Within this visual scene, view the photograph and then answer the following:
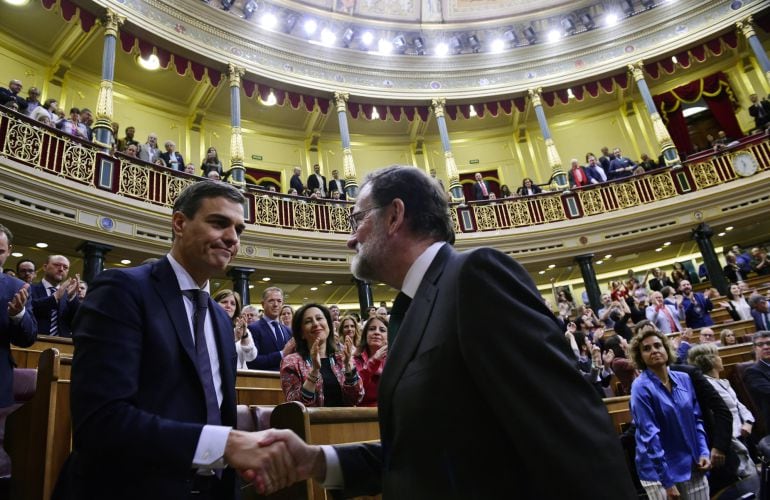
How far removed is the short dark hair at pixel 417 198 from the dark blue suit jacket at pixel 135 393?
69 centimetres

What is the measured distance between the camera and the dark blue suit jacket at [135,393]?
1114 mm

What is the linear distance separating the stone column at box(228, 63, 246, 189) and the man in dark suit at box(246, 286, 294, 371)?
4.58m

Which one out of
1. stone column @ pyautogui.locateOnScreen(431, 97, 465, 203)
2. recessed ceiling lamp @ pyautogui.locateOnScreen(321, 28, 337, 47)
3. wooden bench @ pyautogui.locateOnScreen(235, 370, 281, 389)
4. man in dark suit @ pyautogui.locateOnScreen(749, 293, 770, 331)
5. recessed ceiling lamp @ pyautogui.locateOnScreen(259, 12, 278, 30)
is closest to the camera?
wooden bench @ pyautogui.locateOnScreen(235, 370, 281, 389)

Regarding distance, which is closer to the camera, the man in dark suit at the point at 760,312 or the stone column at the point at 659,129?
the man in dark suit at the point at 760,312

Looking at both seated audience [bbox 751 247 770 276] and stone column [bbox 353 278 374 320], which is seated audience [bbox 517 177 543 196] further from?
stone column [bbox 353 278 374 320]

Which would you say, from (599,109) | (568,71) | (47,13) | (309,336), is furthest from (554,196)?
(47,13)

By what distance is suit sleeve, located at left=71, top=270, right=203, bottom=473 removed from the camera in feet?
3.64

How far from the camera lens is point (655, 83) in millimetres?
13555

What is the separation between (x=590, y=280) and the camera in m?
10.5

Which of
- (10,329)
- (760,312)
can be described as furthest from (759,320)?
(10,329)

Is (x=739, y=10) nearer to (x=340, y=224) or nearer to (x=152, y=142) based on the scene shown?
(x=340, y=224)

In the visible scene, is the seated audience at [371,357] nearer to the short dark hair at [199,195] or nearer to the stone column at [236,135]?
the short dark hair at [199,195]

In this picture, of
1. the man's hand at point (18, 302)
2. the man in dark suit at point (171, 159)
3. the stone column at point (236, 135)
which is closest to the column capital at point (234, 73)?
the stone column at point (236, 135)

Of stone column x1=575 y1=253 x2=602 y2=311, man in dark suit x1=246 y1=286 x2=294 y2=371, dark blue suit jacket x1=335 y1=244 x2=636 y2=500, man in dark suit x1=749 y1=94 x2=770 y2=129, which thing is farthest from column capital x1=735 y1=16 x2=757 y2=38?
dark blue suit jacket x1=335 y1=244 x2=636 y2=500
